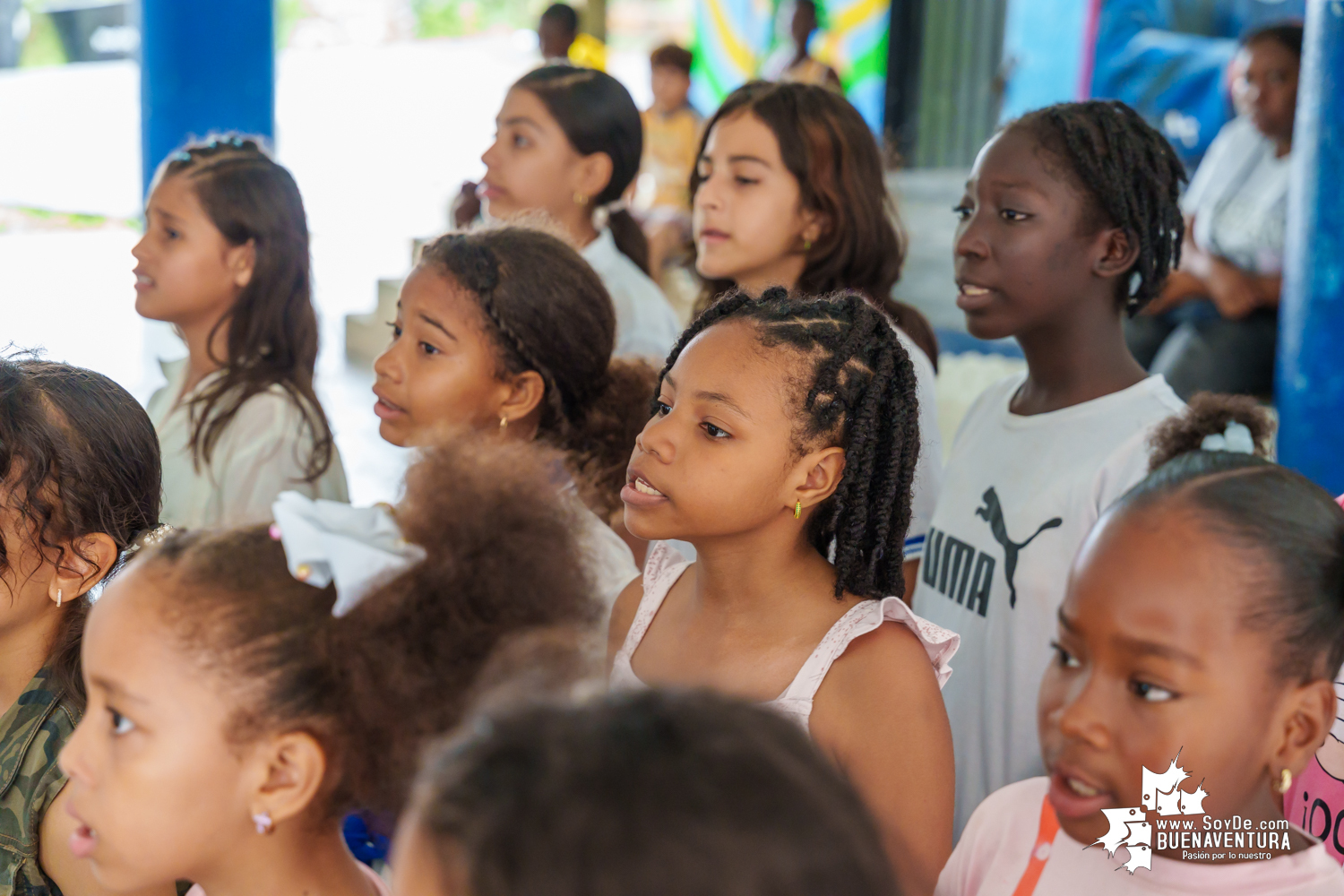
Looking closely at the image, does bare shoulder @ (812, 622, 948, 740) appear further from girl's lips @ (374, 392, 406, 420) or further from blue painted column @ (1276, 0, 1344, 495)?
blue painted column @ (1276, 0, 1344, 495)

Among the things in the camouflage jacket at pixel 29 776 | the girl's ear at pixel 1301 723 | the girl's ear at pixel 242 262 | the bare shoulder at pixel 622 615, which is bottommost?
the camouflage jacket at pixel 29 776

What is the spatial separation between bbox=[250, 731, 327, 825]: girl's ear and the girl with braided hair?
386 mm

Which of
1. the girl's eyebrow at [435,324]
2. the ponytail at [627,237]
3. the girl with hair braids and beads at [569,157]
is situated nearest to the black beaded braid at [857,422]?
the girl's eyebrow at [435,324]

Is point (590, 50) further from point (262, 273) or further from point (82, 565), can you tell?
point (82, 565)

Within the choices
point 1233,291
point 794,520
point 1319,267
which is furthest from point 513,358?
point 1233,291

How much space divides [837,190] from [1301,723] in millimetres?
1640

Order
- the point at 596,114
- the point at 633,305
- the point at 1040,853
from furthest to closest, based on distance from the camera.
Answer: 1. the point at 596,114
2. the point at 633,305
3. the point at 1040,853

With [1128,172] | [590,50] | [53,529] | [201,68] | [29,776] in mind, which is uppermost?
[590,50]

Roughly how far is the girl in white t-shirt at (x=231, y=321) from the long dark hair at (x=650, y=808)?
176cm

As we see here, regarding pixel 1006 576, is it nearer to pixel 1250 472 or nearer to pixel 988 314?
pixel 988 314

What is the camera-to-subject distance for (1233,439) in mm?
1418

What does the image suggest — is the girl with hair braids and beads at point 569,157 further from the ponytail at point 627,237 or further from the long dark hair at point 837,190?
the long dark hair at point 837,190

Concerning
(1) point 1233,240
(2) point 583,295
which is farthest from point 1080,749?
(1) point 1233,240

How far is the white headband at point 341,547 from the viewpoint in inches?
40.9
